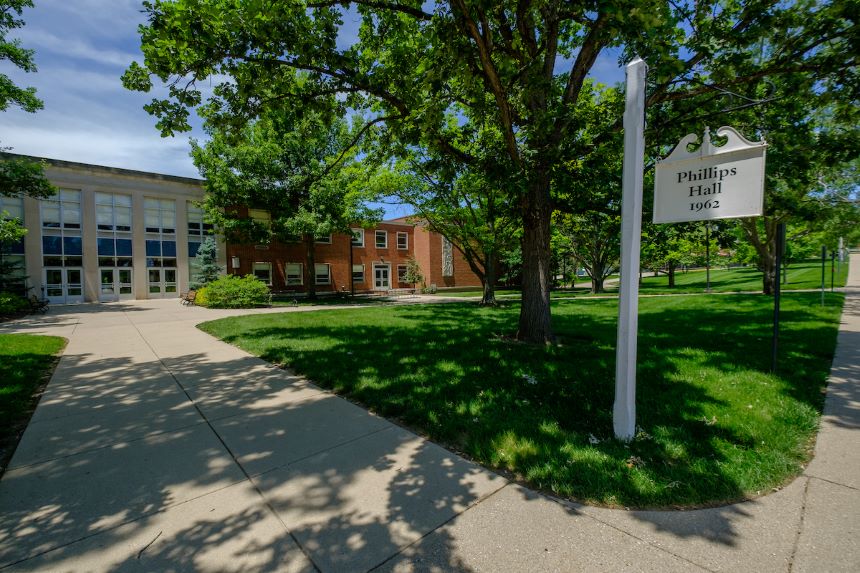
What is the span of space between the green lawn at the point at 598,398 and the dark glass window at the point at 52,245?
80.3 feet

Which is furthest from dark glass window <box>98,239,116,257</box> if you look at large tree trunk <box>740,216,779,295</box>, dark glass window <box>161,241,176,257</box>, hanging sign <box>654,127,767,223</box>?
large tree trunk <box>740,216,779,295</box>

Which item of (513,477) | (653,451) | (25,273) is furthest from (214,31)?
(25,273)

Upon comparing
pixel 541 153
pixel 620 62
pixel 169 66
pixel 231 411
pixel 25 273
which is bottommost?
pixel 231 411

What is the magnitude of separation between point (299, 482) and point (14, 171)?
70.7 feet

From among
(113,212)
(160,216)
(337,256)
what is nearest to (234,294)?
(160,216)

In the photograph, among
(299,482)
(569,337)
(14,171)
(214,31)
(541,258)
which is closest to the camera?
(299,482)

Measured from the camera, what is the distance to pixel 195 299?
850 inches

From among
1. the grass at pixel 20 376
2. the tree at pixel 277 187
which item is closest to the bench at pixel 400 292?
the tree at pixel 277 187

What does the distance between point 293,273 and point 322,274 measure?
102 inches

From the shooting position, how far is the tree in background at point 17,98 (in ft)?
47.5

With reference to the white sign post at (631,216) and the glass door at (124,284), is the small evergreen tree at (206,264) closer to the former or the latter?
the glass door at (124,284)

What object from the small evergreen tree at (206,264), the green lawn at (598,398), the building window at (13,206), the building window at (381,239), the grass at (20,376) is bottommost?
the grass at (20,376)

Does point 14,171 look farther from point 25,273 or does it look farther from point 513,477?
point 513,477

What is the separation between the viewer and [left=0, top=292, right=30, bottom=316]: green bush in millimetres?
15758
